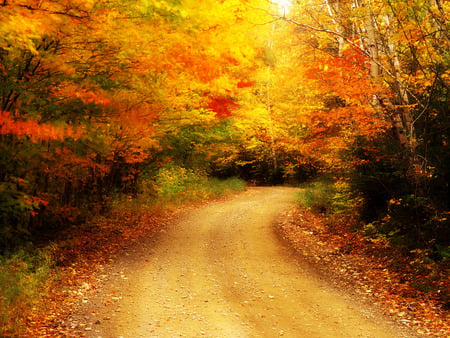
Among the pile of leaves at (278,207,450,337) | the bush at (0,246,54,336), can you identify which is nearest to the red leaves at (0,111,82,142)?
the bush at (0,246,54,336)

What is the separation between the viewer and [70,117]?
9.42m

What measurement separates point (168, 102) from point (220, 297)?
336 inches

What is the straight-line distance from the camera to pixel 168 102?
1462cm

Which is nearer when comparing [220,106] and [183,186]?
[220,106]

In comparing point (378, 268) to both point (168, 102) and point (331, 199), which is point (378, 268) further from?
point (168, 102)

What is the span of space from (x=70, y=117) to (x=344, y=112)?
8.54m

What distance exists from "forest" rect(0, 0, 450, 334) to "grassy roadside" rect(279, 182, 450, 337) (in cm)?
25

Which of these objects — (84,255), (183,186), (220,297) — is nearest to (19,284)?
(84,255)

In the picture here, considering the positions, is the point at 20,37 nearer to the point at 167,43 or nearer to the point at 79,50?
the point at 79,50

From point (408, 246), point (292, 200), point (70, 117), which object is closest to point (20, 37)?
point (70, 117)

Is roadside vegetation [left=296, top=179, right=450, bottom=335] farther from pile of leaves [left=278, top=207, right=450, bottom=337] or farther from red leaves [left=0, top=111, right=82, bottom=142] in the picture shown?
red leaves [left=0, top=111, right=82, bottom=142]

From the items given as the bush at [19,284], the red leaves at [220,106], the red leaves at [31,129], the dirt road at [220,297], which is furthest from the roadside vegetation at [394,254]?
the red leaves at [220,106]

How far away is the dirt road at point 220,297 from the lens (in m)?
6.50

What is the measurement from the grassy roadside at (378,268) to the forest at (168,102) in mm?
253
